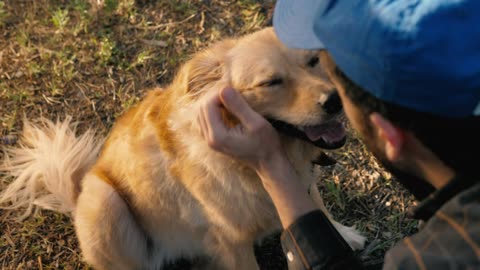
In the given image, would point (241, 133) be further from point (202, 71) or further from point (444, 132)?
point (444, 132)

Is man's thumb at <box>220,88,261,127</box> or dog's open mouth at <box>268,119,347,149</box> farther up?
man's thumb at <box>220,88,261,127</box>

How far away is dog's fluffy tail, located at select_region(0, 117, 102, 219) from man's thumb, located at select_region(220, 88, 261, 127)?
1.30 metres

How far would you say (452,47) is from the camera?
3.30 feet

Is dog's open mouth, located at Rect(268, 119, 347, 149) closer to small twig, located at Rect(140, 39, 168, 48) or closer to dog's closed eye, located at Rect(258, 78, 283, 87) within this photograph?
dog's closed eye, located at Rect(258, 78, 283, 87)

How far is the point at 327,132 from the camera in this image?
73.1 inches

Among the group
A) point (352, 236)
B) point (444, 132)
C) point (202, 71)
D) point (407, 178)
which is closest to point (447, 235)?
point (444, 132)

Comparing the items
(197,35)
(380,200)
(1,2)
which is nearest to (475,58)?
(380,200)

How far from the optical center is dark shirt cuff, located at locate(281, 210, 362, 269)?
1.59m

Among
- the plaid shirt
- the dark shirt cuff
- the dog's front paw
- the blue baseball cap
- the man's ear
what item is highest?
the blue baseball cap

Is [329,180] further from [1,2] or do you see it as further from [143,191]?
[1,2]

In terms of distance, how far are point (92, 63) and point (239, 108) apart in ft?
6.73

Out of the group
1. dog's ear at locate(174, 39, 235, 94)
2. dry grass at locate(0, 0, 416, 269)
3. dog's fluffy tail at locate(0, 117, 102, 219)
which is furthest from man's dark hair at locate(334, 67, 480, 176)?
dog's fluffy tail at locate(0, 117, 102, 219)

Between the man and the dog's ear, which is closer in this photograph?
the man

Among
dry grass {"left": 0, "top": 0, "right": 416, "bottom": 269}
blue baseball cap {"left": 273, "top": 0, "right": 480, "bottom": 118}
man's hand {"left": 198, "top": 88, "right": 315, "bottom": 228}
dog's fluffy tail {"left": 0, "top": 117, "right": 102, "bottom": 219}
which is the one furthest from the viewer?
dry grass {"left": 0, "top": 0, "right": 416, "bottom": 269}
